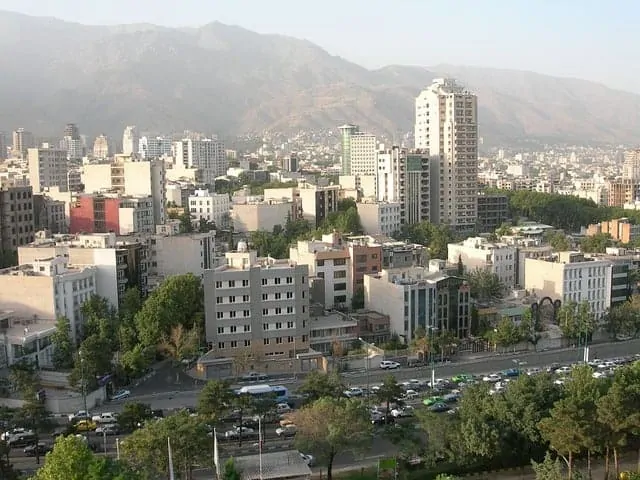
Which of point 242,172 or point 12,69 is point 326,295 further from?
point 12,69

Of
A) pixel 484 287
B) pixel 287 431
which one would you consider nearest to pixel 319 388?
pixel 287 431

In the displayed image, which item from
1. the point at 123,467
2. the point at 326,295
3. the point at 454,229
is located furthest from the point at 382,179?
the point at 123,467

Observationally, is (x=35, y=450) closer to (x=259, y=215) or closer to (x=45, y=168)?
(x=259, y=215)

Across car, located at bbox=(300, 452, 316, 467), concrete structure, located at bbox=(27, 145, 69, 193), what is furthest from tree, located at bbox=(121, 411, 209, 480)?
concrete structure, located at bbox=(27, 145, 69, 193)

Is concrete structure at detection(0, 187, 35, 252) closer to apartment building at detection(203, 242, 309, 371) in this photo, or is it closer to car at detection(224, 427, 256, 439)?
apartment building at detection(203, 242, 309, 371)

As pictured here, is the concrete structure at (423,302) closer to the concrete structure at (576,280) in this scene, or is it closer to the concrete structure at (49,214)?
the concrete structure at (576,280)

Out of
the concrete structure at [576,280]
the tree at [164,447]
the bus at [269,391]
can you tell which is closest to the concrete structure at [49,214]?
the bus at [269,391]
